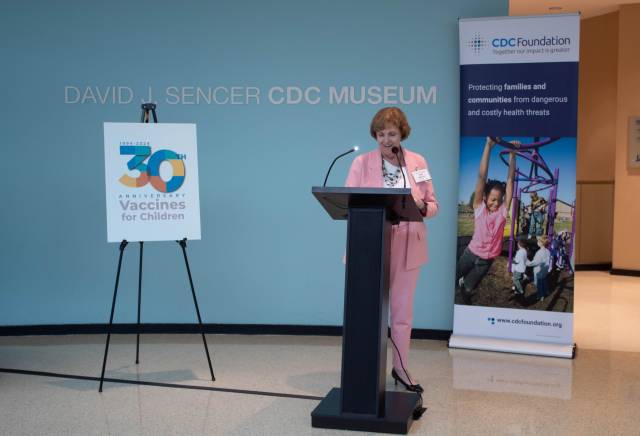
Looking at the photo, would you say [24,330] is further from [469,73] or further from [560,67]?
[560,67]

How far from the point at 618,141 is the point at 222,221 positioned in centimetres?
648

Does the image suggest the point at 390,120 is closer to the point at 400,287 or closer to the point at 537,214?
the point at 400,287

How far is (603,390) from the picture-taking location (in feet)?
15.6

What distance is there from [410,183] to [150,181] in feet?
5.55

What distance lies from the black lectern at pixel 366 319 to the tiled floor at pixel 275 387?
0.51 ft

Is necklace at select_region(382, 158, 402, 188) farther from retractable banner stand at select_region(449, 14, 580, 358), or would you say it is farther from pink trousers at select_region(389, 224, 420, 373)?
retractable banner stand at select_region(449, 14, 580, 358)

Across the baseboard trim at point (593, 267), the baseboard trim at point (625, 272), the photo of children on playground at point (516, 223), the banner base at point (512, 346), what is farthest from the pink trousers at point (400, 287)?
the baseboard trim at point (593, 267)

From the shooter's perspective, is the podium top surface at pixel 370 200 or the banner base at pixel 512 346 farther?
the banner base at pixel 512 346

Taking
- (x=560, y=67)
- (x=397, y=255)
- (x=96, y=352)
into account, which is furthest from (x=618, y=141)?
(x=96, y=352)

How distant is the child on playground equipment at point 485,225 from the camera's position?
5816 mm

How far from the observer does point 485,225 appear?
19.2 feet

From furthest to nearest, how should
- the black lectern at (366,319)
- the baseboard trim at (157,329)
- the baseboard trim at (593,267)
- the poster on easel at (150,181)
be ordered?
1. the baseboard trim at (593,267)
2. the baseboard trim at (157,329)
3. the poster on easel at (150,181)
4. the black lectern at (366,319)

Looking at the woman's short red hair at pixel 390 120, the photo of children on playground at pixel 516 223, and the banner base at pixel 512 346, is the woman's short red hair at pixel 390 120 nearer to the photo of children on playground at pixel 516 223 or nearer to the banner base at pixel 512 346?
the photo of children on playground at pixel 516 223

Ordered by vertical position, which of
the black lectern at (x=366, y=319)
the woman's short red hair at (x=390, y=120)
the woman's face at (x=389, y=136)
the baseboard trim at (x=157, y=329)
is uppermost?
the woman's short red hair at (x=390, y=120)
